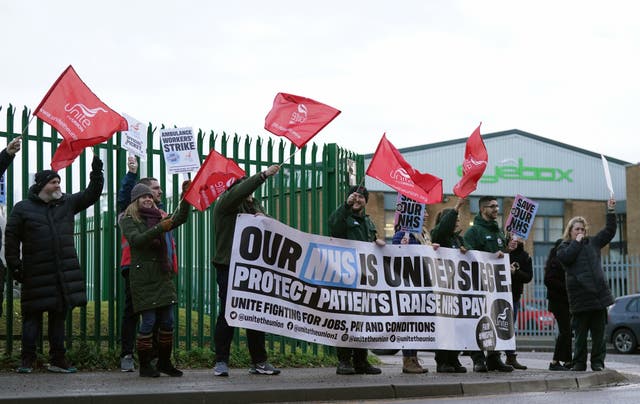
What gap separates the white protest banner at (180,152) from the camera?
10.6 metres

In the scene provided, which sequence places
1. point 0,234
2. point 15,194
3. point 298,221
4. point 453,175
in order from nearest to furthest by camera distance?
point 0,234 → point 15,194 → point 298,221 → point 453,175

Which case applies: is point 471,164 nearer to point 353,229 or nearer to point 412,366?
point 353,229

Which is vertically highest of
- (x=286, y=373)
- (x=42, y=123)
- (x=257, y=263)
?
(x=42, y=123)

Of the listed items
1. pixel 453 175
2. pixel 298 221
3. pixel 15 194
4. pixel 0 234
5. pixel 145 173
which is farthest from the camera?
pixel 453 175

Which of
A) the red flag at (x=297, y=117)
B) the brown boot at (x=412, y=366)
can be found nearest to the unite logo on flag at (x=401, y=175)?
the red flag at (x=297, y=117)

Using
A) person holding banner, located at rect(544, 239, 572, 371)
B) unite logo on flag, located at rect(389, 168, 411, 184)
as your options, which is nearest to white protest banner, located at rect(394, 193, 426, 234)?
unite logo on flag, located at rect(389, 168, 411, 184)

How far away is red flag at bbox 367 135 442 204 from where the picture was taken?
10.4 m

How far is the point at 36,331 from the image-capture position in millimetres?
9453

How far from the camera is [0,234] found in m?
9.26

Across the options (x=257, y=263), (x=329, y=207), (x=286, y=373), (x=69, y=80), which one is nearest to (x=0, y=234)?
(x=69, y=80)

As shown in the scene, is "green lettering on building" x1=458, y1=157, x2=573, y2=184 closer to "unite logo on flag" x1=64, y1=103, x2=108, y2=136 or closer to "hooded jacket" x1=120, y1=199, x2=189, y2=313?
"unite logo on flag" x1=64, y1=103, x2=108, y2=136

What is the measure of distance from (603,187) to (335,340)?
57451 mm

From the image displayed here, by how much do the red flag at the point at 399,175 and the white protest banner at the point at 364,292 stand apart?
0.68 meters

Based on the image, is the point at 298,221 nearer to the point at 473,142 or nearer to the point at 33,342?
the point at 473,142
